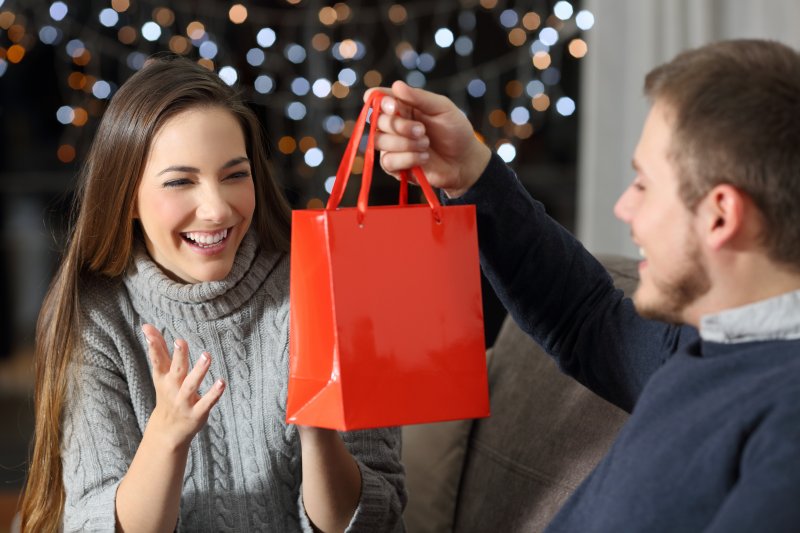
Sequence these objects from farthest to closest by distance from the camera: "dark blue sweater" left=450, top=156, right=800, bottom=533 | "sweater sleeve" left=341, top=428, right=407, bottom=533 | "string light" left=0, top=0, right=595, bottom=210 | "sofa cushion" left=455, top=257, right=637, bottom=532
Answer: "string light" left=0, top=0, right=595, bottom=210
"sofa cushion" left=455, top=257, right=637, bottom=532
"sweater sleeve" left=341, top=428, right=407, bottom=533
"dark blue sweater" left=450, top=156, right=800, bottom=533

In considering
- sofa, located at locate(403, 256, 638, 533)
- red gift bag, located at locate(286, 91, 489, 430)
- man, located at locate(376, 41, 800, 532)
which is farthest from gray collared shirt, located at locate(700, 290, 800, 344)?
sofa, located at locate(403, 256, 638, 533)

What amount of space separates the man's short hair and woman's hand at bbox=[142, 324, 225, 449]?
680mm

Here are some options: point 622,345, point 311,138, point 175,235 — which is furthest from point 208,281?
point 311,138

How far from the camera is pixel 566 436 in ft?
5.99

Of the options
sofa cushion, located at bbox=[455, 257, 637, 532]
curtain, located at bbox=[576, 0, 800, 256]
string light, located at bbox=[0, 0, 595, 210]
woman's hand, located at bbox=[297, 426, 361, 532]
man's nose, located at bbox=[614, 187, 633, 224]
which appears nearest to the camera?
man's nose, located at bbox=[614, 187, 633, 224]

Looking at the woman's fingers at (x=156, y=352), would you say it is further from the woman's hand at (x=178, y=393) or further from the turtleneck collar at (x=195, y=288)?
the turtleneck collar at (x=195, y=288)

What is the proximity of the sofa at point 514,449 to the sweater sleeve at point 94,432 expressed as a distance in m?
0.67

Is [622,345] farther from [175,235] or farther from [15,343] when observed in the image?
[15,343]

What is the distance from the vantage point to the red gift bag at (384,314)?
1.28 m

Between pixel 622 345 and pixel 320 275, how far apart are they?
1.73 feet

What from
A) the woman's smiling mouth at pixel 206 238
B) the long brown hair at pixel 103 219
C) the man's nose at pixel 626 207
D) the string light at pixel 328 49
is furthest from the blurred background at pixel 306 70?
the man's nose at pixel 626 207

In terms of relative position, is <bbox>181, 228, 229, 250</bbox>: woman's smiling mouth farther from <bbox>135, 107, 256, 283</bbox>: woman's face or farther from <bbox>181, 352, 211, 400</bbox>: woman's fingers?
<bbox>181, 352, 211, 400</bbox>: woman's fingers

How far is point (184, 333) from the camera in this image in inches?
67.0

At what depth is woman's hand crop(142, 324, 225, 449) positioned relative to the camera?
1.38 metres
